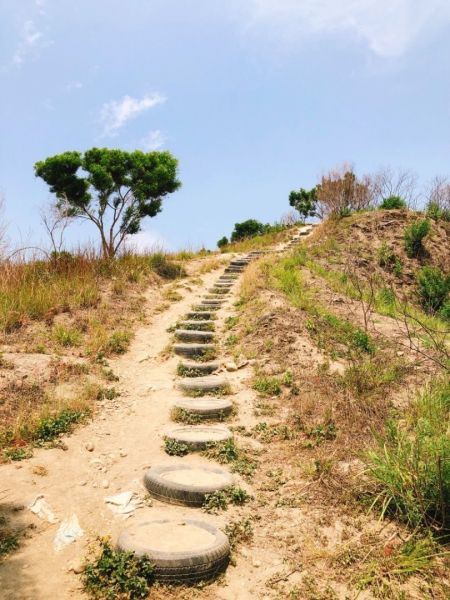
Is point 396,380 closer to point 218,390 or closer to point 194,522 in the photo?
point 218,390

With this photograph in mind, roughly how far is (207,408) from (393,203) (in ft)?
44.6

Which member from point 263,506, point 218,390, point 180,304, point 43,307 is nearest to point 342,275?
point 180,304

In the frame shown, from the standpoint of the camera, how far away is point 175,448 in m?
4.29

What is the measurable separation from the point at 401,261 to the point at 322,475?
10772mm

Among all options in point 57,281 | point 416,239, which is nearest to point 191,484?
point 57,281

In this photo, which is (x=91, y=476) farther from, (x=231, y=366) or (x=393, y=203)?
(x=393, y=203)

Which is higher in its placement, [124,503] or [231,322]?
[231,322]

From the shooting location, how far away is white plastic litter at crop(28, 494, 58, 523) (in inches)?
126

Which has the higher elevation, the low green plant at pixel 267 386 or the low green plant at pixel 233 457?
Answer: the low green plant at pixel 267 386

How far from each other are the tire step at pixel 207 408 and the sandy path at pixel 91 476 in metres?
0.26

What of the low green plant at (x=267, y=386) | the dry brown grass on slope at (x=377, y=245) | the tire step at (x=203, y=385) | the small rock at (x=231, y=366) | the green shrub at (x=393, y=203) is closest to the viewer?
the low green plant at (x=267, y=386)

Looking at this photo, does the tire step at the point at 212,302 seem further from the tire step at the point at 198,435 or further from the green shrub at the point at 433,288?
the green shrub at the point at 433,288

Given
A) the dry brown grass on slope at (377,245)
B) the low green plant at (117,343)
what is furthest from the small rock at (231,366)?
the dry brown grass on slope at (377,245)

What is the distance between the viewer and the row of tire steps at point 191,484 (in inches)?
103
